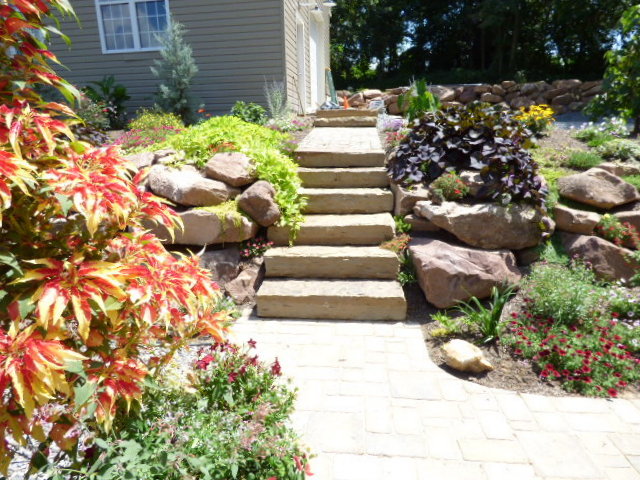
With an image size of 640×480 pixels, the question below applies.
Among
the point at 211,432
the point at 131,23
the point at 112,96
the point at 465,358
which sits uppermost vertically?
the point at 131,23

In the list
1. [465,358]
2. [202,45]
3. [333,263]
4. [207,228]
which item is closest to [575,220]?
[465,358]

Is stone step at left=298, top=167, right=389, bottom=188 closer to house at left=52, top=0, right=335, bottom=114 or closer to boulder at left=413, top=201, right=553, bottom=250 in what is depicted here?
boulder at left=413, top=201, right=553, bottom=250

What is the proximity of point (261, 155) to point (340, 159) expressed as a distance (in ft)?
3.83

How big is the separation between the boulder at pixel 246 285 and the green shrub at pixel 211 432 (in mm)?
1874

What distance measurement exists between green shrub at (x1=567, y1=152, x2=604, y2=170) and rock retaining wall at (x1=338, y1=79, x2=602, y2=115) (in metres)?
6.69

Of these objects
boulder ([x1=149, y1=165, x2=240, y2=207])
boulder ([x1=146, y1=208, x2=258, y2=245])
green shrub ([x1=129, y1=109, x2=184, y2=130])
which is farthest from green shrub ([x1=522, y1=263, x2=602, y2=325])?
green shrub ([x1=129, y1=109, x2=184, y2=130])

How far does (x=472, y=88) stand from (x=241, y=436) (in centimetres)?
1355

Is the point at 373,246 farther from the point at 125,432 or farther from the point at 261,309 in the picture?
the point at 125,432

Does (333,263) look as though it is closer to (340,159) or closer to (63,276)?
(340,159)

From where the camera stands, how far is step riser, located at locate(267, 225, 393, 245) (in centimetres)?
461

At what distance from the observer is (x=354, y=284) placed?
420cm

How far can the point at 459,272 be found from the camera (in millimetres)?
3955

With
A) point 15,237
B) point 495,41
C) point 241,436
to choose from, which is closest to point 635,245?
point 241,436

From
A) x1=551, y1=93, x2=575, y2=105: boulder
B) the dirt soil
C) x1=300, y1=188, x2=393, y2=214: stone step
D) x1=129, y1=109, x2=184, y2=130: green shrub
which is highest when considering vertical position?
x1=551, y1=93, x2=575, y2=105: boulder
